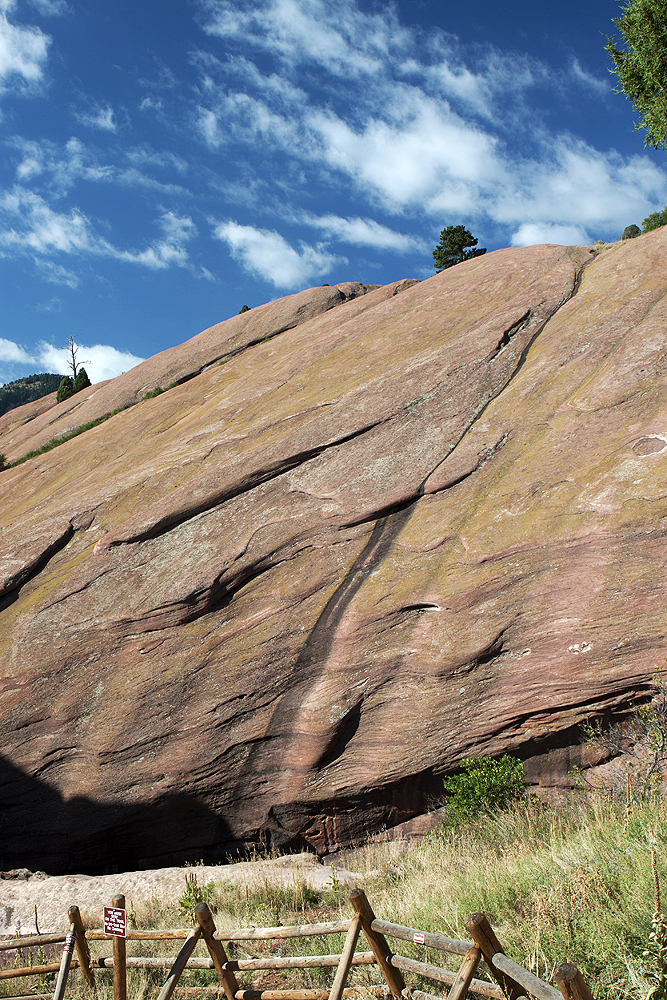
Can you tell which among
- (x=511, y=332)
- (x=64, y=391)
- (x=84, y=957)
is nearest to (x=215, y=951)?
(x=84, y=957)

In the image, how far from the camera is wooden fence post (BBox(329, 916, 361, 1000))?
15.5 ft

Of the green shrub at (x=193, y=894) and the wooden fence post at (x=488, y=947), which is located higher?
the wooden fence post at (x=488, y=947)

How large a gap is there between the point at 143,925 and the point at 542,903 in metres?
5.53

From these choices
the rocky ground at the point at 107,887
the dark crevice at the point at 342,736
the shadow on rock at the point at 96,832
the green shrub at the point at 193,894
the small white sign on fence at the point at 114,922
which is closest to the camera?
the small white sign on fence at the point at 114,922

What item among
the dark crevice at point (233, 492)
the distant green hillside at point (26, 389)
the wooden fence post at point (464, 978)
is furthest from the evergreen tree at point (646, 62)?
the distant green hillside at point (26, 389)

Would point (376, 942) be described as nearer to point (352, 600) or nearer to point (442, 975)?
point (442, 975)

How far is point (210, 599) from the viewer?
1140 centimetres

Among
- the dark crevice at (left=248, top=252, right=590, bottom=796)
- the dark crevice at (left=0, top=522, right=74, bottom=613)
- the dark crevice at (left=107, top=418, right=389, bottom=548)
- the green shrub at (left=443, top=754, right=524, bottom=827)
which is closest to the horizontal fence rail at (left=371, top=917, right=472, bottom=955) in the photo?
the green shrub at (left=443, top=754, right=524, bottom=827)

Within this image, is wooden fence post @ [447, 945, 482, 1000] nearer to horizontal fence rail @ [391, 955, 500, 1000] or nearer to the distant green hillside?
horizontal fence rail @ [391, 955, 500, 1000]

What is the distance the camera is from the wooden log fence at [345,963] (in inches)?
161

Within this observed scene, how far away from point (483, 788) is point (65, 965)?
5689 millimetres

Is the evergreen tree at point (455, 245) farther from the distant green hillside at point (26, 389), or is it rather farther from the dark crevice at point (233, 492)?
the distant green hillside at point (26, 389)

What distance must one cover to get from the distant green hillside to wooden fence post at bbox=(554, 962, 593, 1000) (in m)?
123

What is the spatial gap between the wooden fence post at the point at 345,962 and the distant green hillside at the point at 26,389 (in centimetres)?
12117
